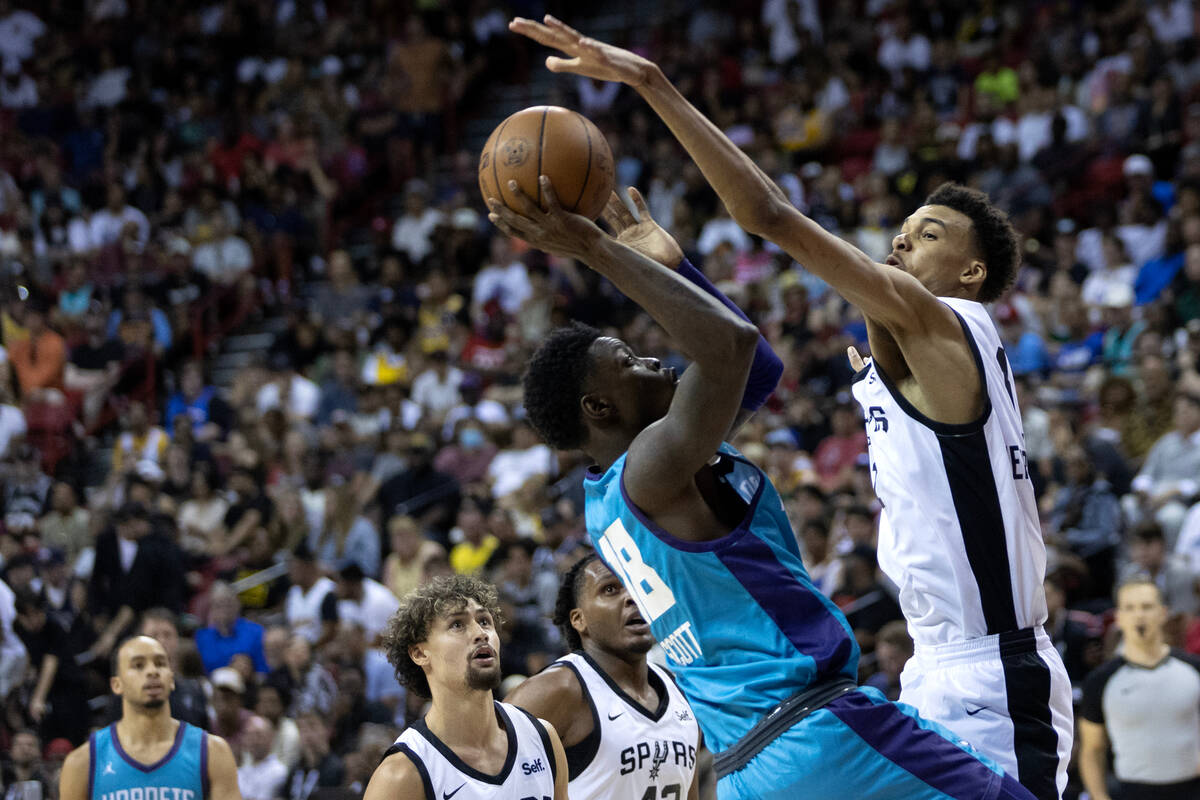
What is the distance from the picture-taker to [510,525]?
37.1 ft

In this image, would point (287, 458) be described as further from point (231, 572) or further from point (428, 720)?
point (428, 720)

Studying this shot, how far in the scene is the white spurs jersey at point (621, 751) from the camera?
204 inches

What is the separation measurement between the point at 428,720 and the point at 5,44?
17641 millimetres

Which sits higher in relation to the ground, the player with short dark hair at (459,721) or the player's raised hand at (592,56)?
the player's raised hand at (592,56)

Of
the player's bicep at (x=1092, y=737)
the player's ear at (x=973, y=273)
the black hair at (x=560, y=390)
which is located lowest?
the player's bicep at (x=1092, y=737)

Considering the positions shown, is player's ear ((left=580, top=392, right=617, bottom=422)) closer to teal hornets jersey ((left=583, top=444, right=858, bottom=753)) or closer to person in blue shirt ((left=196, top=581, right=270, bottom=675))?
teal hornets jersey ((left=583, top=444, right=858, bottom=753))

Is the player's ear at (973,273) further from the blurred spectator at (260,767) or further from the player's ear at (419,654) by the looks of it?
the blurred spectator at (260,767)

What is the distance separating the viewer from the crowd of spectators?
32.0 feet

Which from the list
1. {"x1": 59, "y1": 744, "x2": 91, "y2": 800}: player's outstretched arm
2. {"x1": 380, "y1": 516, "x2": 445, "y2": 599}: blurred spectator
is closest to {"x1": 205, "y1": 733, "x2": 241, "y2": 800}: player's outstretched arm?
{"x1": 59, "y1": 744, "x2": 91, "y2": 800}: player's outstretched arm

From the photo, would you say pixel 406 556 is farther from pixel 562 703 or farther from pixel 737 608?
pixel 737 608

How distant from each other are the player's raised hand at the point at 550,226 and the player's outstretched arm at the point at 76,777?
12.8ft

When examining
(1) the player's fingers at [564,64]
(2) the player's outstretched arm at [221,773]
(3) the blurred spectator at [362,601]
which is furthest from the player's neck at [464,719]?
(3) the blurred spectator at [362,601]

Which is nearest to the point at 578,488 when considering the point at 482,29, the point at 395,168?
the point at 395,168

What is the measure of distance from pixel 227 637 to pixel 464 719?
6.50m
